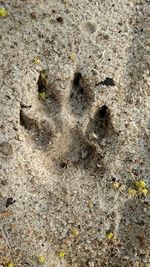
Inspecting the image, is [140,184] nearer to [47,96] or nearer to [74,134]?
[74,134]

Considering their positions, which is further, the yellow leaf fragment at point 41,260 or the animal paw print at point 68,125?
the animal paw print at point 68,125

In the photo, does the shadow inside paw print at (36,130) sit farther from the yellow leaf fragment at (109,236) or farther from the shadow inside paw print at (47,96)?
the yellow leaf fragment at (109,236)

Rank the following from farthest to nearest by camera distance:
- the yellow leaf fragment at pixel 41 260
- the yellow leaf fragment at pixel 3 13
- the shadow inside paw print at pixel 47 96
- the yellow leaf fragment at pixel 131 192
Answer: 1. the yellow leaf fragment at pixel 3 13
2. the shadow inside paw print at pixel 47 96
3. the yellow leaf fragment at pixel 131 192
4. the yellow leaf fragment at pixel 41 260

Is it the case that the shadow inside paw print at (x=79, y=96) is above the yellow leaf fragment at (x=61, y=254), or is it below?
above

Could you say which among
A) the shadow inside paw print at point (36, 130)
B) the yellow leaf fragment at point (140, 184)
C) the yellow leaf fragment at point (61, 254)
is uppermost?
the shadow inside paw print at point (36, 130)

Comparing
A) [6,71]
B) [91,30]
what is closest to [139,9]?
[91,30]

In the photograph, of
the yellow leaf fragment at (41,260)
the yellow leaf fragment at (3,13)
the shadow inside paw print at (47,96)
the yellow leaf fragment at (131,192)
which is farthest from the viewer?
the yellow leaf fragment at (3,13)

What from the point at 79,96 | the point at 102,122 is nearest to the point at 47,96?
the point at 79,96

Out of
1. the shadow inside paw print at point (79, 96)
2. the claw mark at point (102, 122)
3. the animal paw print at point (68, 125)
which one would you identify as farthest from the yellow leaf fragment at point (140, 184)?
the shadow inside paw print at point (79, 96)
